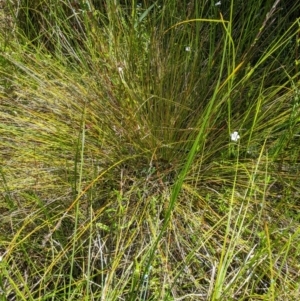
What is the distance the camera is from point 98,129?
4.75 feet

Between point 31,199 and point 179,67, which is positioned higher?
point 179,67

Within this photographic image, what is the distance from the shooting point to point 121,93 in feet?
4.97

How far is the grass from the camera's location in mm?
1192

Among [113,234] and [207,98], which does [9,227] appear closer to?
[113,234]

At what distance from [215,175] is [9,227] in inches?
19.8

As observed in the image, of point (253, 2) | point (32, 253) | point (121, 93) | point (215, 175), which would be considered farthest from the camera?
point (253, 2)

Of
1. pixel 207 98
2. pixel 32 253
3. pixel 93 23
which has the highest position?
pixel 93 23

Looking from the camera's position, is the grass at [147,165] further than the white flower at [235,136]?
No

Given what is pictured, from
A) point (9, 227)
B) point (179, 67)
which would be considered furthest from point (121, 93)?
point (9, 227)

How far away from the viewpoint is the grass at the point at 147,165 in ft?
3.91

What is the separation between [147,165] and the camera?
143 cm

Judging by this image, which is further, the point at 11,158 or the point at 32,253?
the point at 11,158

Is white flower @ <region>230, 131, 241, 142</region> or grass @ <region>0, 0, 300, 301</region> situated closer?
grass @ <region>0, 0, 300, 301</region>

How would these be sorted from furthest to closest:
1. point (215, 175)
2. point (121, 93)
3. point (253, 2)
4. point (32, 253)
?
1. point (253, 2)
2. point (121, 93)
3. point (215, 175)
4. point (32, 253)
